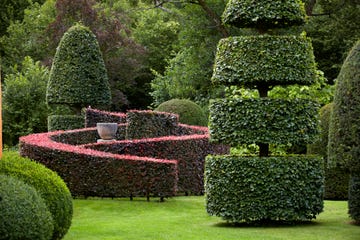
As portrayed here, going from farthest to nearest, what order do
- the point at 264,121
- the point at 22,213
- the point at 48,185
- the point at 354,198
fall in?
the point at 264,121 → the point at 354,198 → the point at 48,185 → the point at 22,213

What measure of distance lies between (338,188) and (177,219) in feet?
17.0

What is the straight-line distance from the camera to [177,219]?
14398 mm

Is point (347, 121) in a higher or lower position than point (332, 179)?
higher

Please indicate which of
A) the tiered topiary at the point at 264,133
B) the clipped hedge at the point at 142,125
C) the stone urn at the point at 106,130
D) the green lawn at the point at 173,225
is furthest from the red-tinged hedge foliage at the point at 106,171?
the stone urn at the point at 106,130

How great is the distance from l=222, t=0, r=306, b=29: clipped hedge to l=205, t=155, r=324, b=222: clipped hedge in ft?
8.26

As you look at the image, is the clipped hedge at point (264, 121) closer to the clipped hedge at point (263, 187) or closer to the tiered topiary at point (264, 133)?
the tiered topiary at point (264, 133)

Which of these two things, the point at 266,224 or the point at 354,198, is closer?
the point at 354,198

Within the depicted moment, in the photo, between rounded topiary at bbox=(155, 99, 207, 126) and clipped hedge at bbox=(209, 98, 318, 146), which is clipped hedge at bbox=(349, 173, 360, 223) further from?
rounded topiary at bbox=(155, 99, 207, 126)

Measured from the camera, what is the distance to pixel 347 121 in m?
12.1

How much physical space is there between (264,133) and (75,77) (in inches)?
628

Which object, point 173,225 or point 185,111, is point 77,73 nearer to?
point 185,111

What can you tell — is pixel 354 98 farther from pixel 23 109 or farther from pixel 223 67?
pixel 23 109

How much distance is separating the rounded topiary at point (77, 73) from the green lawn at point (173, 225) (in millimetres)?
11508

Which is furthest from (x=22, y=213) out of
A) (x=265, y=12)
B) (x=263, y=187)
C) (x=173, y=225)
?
(x=265, y=12)
